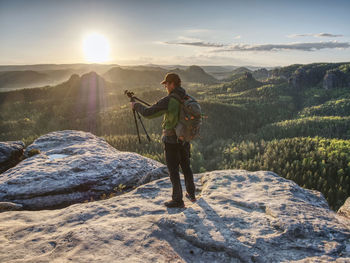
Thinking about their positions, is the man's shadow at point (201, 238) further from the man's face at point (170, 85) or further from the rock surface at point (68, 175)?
the rock surface at point (68, 175)

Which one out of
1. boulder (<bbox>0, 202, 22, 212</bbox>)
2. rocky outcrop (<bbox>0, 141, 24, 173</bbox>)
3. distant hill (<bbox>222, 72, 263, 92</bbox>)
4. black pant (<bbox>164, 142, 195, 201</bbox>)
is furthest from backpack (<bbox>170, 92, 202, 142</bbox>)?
distant hill (<bbox>222, 72, 263, 92</bbox>)

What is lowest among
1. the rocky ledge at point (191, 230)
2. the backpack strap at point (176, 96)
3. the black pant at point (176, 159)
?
the rocky ledge at point (191, 230)

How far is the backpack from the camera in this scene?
5.59 m

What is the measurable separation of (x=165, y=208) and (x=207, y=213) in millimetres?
1293

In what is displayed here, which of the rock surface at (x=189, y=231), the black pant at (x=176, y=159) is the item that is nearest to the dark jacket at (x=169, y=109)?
the black pant at (x=176, y=159)

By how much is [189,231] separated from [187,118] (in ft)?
8.67

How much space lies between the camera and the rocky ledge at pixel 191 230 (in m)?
4.26

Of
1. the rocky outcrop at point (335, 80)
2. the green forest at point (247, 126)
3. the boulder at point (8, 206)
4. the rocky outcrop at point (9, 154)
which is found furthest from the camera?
the rocky outcrop at point (335, 80)

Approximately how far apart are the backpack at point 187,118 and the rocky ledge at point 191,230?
2.05 m

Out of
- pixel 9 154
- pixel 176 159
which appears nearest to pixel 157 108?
pixel 176 159

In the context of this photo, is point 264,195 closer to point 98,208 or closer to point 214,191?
point 214,191

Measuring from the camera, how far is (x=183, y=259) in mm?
4238

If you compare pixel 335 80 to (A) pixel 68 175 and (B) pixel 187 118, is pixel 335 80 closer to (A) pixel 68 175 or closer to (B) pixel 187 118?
(B) pixel 187 118

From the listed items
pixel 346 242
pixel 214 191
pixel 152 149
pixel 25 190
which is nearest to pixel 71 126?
pixel 152 149
